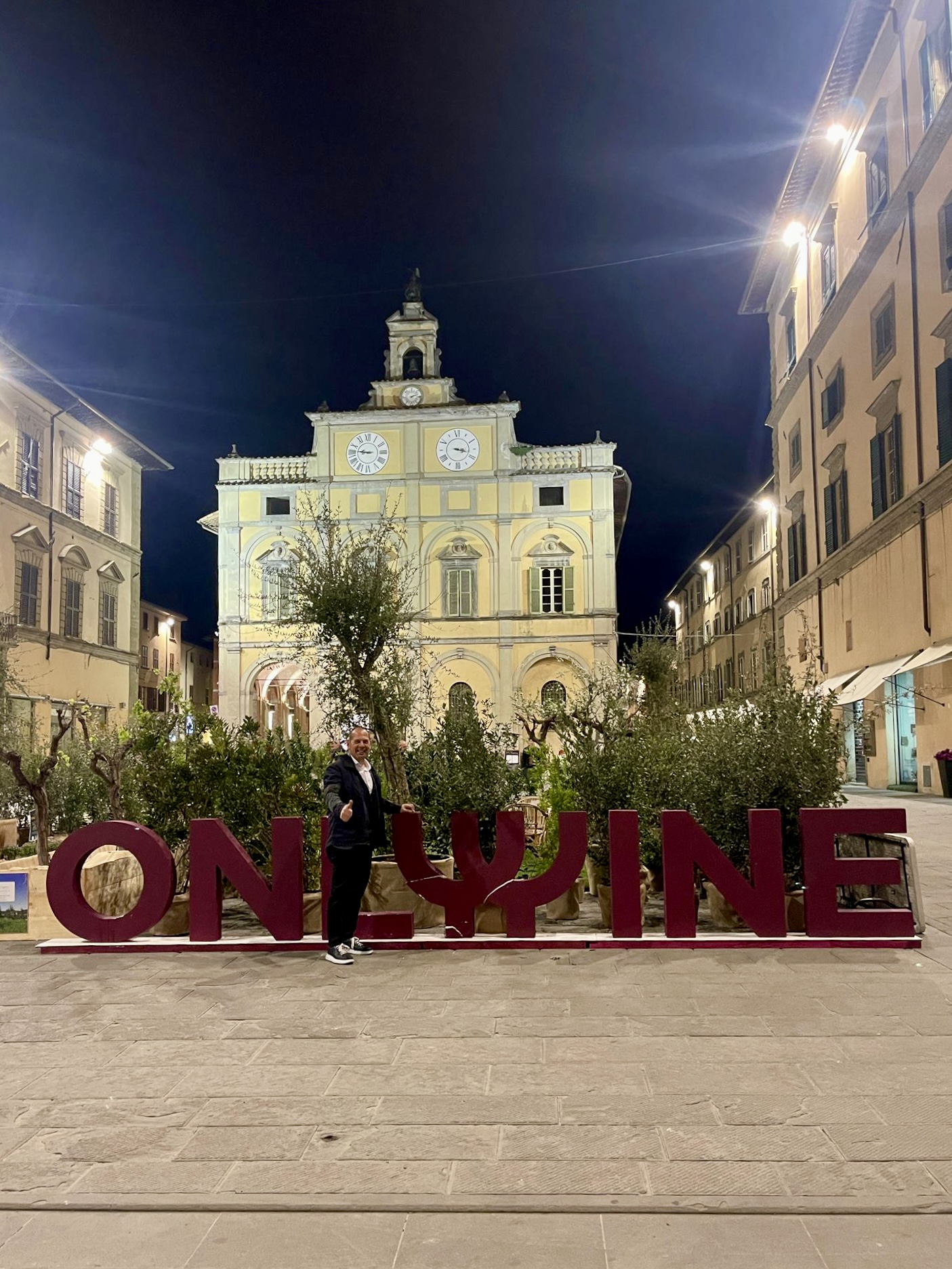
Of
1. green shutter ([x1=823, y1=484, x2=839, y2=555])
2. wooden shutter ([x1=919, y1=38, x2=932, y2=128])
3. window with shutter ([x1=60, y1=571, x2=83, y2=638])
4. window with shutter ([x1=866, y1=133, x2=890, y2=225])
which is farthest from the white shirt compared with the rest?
window with shutter ([x1=60, y1=571, x2=83, y2=638])

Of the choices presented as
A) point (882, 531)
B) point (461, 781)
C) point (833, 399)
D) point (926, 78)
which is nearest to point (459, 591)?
point (833, 399)

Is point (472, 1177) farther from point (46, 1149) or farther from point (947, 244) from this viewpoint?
point (947, 244)

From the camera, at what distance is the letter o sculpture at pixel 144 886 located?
21.2 feet

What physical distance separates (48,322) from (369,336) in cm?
2466

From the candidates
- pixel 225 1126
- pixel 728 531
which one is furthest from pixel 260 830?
pixel 728 531

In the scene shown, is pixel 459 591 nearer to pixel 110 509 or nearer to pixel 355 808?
pixel 110 509

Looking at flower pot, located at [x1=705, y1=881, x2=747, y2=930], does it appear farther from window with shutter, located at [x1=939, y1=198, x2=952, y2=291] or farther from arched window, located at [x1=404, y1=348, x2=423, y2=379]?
arched window, located at [x1=404, y1=348, x2=423, y2=379]

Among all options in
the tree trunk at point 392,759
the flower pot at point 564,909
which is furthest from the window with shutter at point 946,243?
the flower pot at point 564,909

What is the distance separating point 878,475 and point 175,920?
18312 mm

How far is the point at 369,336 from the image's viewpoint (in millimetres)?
54844

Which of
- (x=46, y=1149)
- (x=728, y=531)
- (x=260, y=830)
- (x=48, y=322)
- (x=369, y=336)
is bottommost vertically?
(x=46, y=1149)

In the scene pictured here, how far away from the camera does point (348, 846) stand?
632 centimetres

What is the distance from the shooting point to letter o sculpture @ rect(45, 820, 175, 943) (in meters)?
6.45

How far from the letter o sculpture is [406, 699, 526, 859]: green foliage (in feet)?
8.38
